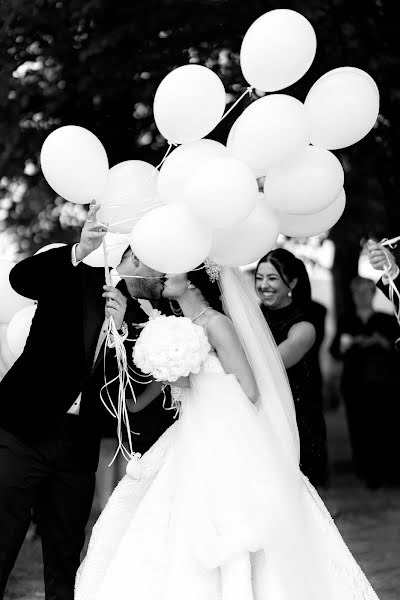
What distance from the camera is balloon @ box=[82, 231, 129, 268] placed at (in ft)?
13.8

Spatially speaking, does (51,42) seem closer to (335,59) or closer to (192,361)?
(335,59)

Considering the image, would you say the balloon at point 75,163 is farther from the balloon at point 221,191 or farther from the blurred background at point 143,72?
the blurred background at point 143,72

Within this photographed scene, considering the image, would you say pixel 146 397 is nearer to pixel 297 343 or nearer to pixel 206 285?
pixel 206 285

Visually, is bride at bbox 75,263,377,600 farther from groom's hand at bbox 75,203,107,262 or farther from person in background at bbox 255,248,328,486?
person in background at bbox 255,248,328,486

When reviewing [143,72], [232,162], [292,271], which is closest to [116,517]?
[232,162]

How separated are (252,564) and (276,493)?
0.96 feet

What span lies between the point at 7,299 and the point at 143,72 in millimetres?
2718

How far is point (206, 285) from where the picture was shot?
402 centimetres

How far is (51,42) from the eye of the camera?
22.0ft

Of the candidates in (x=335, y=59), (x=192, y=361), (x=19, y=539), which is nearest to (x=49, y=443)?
(x=19, y=539)

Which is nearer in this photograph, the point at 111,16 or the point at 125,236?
the point at 125,236

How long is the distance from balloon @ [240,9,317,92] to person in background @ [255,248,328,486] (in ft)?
5.49

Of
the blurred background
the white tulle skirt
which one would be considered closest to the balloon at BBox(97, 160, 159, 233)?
the white tulle skirt

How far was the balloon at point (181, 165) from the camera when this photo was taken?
144 inches
